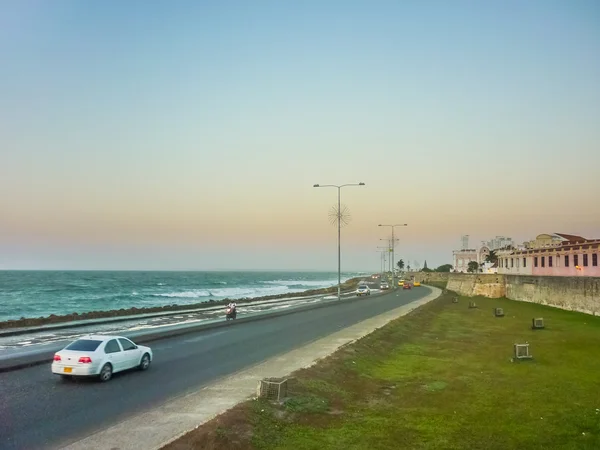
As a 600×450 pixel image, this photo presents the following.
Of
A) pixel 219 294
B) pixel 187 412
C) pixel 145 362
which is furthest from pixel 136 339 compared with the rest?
pixel 219 294

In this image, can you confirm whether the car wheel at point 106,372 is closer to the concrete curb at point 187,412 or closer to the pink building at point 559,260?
the concrete curb at point 187,412

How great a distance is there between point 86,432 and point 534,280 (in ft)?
195

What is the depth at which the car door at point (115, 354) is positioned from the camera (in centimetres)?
1726

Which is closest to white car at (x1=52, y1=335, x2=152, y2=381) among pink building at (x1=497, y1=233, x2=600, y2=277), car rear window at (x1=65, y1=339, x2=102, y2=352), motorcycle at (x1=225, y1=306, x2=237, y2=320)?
car rear window at (x1=65, y1=339, x2=102, y2=352)

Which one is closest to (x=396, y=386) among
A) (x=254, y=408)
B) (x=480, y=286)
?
(x=254, y=408)

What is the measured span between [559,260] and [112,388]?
56545mm

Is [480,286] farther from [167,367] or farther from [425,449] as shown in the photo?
[425,449]

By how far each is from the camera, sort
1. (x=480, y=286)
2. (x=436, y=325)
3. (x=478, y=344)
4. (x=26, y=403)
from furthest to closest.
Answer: (x=480, y=286), (x=436, y=325), (x=478, y=344), (x=26, y=403)

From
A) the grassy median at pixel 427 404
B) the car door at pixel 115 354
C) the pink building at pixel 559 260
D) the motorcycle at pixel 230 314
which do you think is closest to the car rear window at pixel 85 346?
the car door at pixel 115 354

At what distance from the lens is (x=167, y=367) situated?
63.7 feet

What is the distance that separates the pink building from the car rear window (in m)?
46.8

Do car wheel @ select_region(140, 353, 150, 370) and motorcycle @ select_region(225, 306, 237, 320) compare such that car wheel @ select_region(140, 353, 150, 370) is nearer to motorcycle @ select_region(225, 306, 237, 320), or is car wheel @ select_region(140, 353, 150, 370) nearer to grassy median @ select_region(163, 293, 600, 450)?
grassy median @ select_region(163, 293, 600, 450)

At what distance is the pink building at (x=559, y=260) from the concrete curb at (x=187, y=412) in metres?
40.8

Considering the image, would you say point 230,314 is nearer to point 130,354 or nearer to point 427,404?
point 130,354
